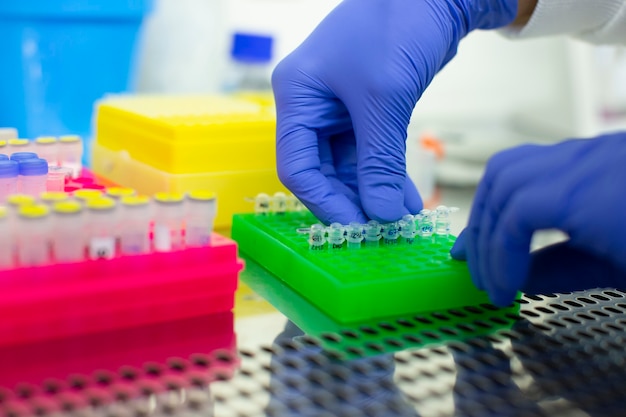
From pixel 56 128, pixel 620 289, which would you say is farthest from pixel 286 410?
pixel 56 128

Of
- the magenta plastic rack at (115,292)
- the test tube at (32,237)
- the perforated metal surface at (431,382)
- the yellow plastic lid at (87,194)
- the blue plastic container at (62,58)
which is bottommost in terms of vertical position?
the perforated metal surface at (431,382)

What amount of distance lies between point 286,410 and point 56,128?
1452 millimetres

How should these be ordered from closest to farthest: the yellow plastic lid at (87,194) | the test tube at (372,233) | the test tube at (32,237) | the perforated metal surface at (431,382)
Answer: the perforated metal surface at (431,382), the test tube at (32,237), the yellow plastic lid at (87,194), the test tube at (372,233)

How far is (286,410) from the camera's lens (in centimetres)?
66

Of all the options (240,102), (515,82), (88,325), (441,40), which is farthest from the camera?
(515,82)

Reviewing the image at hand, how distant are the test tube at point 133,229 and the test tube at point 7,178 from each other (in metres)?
0.20

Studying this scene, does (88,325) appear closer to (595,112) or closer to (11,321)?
(11,321)

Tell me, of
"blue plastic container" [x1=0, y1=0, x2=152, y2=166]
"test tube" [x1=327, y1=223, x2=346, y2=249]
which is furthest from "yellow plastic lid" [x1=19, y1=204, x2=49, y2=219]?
"blue plastic container" [x1=0, y1=0, x2=152, y2=166]

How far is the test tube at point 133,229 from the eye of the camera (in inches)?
32.4

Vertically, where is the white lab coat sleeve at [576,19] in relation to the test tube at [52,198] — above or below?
above

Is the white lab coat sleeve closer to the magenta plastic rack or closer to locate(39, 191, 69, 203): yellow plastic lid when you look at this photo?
the magenta plastic rack

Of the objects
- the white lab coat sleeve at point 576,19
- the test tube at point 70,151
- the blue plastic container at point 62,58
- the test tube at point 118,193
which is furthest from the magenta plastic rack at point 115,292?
the blue plastic container at point 62,58

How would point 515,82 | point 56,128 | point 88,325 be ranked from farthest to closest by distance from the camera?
point 515,82
point 56,128
point 88,325

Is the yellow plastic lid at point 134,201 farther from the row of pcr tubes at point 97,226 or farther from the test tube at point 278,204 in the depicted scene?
the test tube at point 278,204
